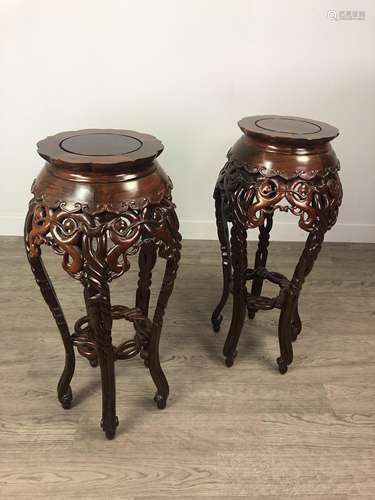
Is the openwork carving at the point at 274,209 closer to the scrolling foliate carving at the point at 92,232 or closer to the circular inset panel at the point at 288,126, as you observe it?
the circular inset panel at the point at 288,126

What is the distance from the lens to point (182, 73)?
7.23 feet

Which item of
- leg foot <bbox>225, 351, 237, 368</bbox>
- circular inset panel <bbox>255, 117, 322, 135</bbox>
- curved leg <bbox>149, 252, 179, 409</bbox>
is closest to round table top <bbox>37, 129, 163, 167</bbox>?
curved leg <bbox>149, 252, 179, 409</bbox>

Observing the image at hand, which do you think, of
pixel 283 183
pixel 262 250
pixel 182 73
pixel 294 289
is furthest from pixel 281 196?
pixel 182 73

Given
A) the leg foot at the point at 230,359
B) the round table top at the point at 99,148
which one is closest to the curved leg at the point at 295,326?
the leg foot at the point at 230,359

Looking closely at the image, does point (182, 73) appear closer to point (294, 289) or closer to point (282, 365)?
point (294, 289)

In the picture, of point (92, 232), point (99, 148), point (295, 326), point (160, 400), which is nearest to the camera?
point (92, 232)

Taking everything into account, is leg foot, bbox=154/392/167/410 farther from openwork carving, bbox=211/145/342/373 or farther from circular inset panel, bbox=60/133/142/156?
circular inset panel, bbox=60/133/142/156

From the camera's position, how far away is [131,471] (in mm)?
1301

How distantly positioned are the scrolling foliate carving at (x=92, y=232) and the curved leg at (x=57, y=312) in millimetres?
76

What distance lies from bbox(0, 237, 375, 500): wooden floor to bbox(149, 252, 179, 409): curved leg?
0.06m

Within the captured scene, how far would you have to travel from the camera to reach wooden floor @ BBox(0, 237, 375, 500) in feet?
4.20

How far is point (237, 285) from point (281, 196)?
1.16 feet

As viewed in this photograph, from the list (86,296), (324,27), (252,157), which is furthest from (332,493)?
(324,27)

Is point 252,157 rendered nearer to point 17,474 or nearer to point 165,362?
point 165,362
